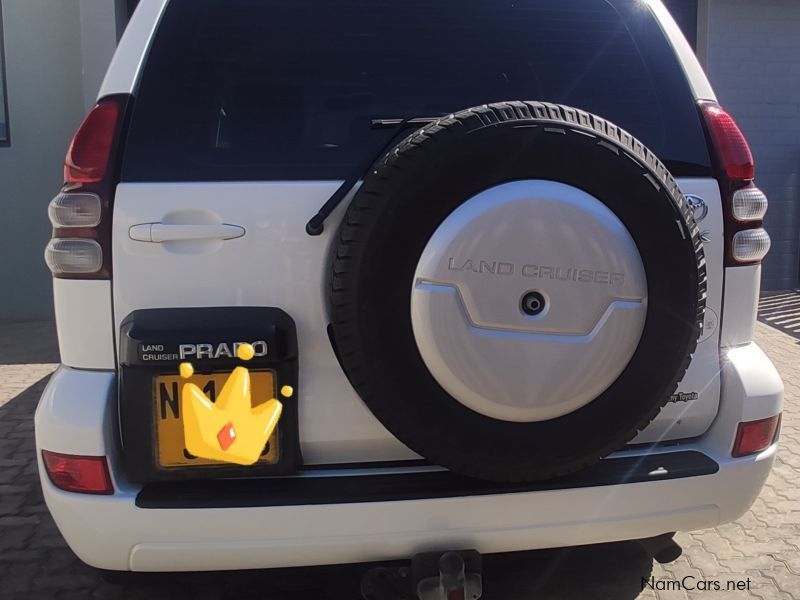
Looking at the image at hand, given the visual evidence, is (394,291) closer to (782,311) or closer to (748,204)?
(748,204)

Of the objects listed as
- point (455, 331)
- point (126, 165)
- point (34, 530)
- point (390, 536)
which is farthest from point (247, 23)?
point (34, 530)

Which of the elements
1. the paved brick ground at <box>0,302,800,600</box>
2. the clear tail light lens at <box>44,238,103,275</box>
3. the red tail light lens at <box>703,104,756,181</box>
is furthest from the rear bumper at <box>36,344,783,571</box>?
the red tail light lens at <box>703,104,756,181</box>

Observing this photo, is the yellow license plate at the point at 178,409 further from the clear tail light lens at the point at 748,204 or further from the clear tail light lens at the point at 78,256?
the clear tail light lens at the point at 748,204

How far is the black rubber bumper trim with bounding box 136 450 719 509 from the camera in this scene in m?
1.67

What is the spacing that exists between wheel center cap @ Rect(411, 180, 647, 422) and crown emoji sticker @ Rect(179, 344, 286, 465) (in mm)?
416

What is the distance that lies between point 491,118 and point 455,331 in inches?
19.3

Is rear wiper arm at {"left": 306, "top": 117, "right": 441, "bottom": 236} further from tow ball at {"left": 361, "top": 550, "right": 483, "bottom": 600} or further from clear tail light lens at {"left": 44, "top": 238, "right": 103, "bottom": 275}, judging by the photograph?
tow ball at {"left": 361, "top": 550, "right": 483, "bottom": 600}

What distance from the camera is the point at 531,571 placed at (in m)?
2.43

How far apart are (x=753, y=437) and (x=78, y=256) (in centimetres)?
184

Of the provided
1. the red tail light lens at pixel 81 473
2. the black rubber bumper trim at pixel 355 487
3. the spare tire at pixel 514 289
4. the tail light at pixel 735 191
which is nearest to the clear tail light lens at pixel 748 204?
the tail light at pixel 735 191

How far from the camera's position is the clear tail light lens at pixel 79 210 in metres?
1.70

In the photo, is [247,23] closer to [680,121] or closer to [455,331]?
[455,331]

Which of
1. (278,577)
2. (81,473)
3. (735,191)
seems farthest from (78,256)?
(735,191)

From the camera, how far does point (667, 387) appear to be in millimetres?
1679
